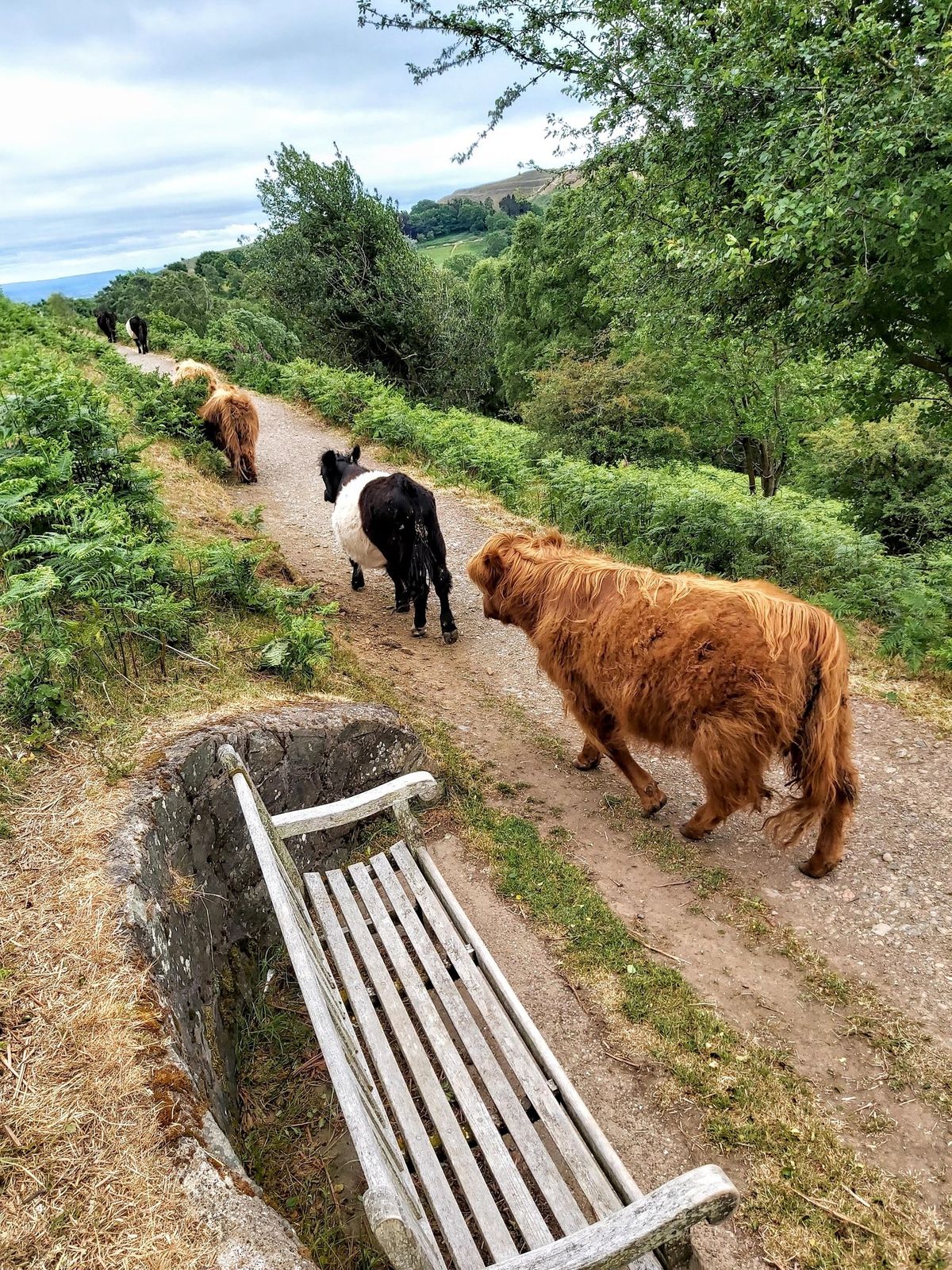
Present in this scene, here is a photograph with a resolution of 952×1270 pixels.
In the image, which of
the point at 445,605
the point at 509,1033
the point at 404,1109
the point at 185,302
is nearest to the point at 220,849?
the point at 404,1109

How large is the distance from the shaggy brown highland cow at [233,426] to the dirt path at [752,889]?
5986 millimetres

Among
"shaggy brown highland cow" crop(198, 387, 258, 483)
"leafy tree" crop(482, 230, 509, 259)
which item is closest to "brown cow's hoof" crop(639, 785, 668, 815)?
"shaggy brown highland cow" crop(198, 387, 258, 483)

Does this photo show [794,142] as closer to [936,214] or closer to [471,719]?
[936,214]

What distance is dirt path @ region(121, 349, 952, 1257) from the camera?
119 inches

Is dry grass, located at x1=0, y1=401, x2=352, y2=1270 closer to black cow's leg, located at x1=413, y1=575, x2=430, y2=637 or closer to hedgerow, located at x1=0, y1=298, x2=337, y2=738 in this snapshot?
hedgerow, located at x1=0, y1=298, x2=337, y2=738

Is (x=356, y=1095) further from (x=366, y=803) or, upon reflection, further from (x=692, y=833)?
(x=692, y=833)

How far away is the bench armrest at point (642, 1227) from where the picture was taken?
4.53 ft

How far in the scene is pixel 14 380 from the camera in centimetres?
655

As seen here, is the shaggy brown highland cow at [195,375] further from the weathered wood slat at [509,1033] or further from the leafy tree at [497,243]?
the leafy tree at [497,243]

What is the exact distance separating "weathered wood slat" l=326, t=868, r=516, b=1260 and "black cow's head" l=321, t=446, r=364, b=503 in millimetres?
5878

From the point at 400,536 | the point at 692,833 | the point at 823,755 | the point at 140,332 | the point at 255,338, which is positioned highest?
the point at 140,332

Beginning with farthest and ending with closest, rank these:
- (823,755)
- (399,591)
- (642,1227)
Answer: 1. (399,591)
2. (823,755)
3. (642,1227)

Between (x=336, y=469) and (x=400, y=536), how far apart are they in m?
2.13

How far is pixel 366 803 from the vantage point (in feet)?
11.9
